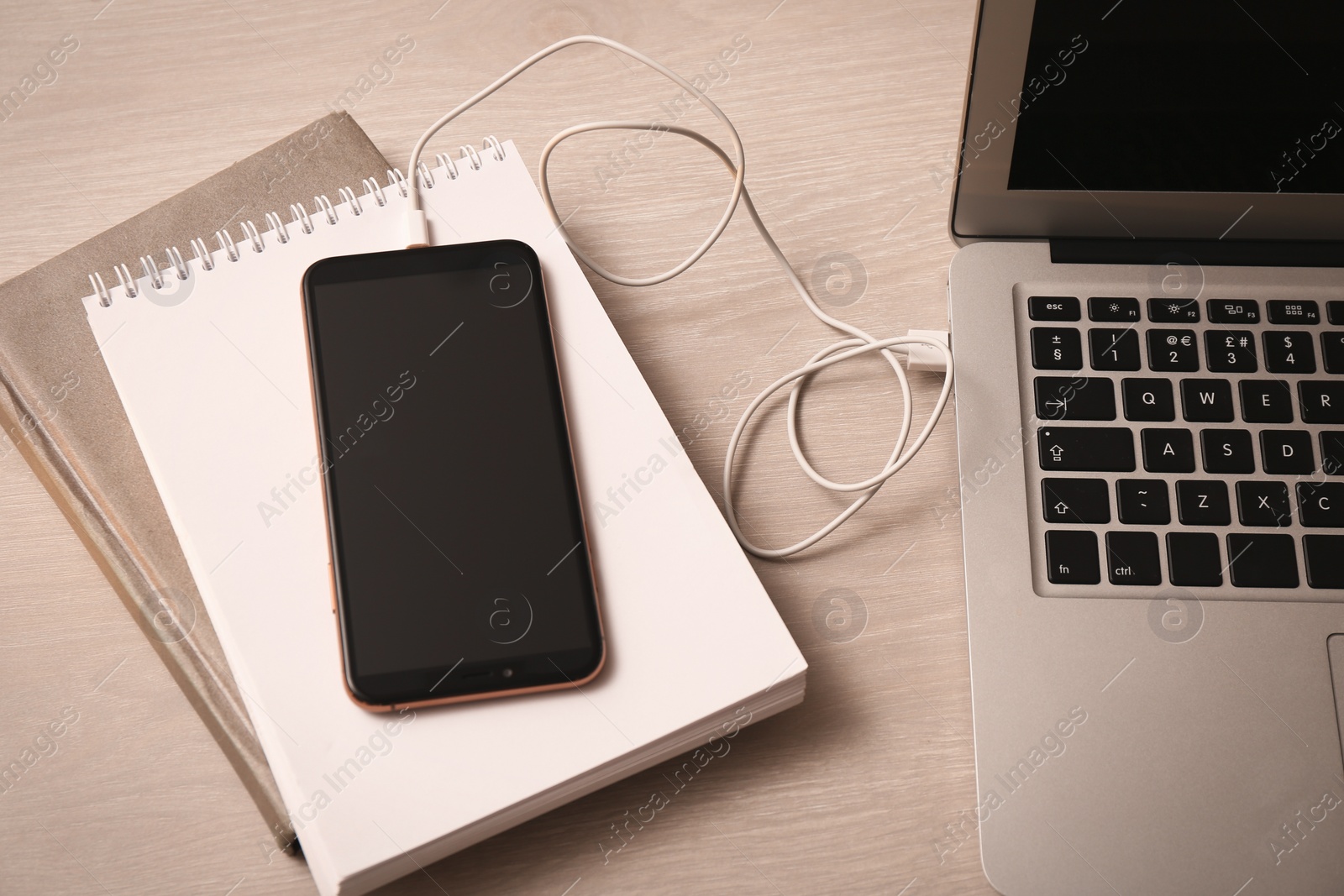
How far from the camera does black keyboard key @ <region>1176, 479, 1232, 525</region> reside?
43 cm

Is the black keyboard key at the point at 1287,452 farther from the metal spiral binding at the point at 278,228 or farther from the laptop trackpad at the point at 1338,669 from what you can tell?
the metal spiral binding at the point at 278,228

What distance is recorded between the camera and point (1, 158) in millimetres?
574

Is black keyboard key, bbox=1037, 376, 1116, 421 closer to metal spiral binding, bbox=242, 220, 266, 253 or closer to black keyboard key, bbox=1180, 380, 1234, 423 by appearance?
black keyboard key, bbox=1180, 380, 1234, 423

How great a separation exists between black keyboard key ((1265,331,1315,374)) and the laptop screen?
71 millimetres

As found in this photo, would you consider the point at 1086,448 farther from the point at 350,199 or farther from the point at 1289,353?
the point at 350,199

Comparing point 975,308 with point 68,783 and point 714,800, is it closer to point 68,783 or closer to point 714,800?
point 714,800

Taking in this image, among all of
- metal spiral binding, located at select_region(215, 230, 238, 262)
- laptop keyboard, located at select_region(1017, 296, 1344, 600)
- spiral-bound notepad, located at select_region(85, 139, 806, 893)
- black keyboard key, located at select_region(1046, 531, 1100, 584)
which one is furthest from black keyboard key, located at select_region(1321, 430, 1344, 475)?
metal spiral binding, located at select_region(215, 230, 238, 262)

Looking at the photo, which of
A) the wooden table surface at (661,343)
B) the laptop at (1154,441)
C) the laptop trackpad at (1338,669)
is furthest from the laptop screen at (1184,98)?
the laptop trackpad at (1338,669)

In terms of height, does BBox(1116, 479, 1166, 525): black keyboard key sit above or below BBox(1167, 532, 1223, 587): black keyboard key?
above

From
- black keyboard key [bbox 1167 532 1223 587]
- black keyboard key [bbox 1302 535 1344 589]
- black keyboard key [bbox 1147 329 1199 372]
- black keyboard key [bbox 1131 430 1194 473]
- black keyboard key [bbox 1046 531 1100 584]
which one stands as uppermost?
black keyboard key [bbox 1147 329 1199 372]

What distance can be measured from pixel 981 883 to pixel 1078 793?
0.06 meters

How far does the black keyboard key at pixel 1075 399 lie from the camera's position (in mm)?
446

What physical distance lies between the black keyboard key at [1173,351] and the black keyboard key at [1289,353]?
3 cm

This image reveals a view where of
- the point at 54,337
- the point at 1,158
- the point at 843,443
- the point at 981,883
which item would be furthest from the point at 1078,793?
the point at 1,158
